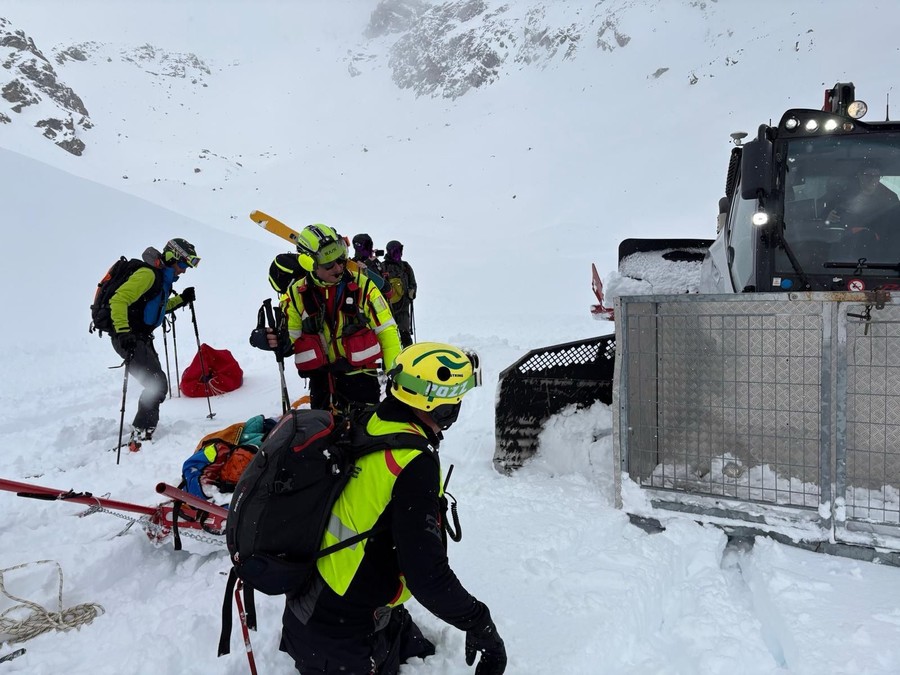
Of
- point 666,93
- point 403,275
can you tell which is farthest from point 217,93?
point 403,275

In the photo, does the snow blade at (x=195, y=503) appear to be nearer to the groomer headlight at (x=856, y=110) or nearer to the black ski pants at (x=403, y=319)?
the groomer headlight at (x=856, y=110)

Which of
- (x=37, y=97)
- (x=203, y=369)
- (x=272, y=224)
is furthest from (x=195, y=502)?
(x=37, y=97)

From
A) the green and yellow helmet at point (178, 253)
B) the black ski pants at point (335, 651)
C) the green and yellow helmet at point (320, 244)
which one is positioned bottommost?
the black ski pants at point (335, 651)

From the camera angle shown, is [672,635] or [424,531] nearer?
[424,531]

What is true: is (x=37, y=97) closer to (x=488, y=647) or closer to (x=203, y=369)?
(x=203, y=369)

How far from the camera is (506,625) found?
9.30 ft

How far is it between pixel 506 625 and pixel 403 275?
6.55 meters

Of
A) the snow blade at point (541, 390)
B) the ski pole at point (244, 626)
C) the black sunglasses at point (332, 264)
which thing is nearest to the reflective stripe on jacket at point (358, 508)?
the ski pole at point (244, 626)

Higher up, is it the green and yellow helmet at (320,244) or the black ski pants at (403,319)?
the green and yellow helmet at (320,244)

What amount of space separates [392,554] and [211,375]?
6.46 metres

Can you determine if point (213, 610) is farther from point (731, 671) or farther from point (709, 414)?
point (709, 414)

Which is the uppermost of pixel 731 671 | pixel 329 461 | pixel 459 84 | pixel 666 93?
pixel 459 84

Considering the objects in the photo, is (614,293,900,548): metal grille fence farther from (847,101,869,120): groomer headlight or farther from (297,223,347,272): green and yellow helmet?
(297,223,347,272): green and yellow helmet

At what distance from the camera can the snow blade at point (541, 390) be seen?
459 centimetres
